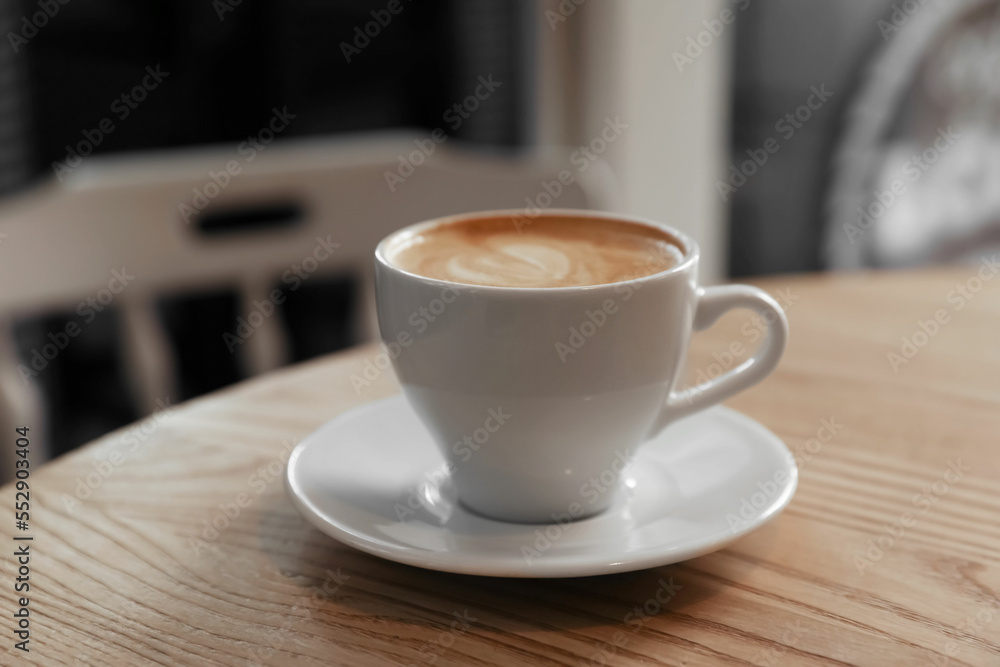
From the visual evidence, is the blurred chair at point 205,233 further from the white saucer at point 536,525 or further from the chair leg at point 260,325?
the white saucer at point 536,525

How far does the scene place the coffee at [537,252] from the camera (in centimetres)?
54

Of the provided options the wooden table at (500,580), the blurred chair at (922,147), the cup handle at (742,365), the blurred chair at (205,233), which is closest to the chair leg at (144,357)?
the blurred chair at (205,233)

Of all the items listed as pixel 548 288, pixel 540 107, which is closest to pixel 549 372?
pixel 548 288

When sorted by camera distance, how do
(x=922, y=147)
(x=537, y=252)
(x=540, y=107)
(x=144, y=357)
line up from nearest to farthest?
(x=537, y=252), (x=144, y=357), (x=540, y=107), (x=922, y=147)

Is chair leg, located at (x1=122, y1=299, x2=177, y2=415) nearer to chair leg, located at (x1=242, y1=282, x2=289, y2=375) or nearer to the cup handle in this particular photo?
chair leg, located at (x1=242, y1=282, x2=289, y2=375)

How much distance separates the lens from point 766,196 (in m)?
2.17

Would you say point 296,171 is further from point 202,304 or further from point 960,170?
point 960,170

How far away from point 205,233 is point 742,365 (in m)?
0.66

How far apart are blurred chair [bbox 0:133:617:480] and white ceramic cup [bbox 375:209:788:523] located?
48 centimetres

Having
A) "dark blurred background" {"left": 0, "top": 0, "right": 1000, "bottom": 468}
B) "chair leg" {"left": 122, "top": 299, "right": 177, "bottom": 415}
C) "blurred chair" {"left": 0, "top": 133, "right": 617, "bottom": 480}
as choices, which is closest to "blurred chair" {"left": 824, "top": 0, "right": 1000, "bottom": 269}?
Answer: "dark blurred background" {"left": 0, "top": 0, "right": 1000, "bottom": 468}

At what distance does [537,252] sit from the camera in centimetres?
58

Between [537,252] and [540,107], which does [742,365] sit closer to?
[537,252]

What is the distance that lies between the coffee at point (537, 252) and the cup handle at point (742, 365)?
0.11ft

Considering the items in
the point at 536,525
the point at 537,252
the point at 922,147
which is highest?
the point at 537,252
